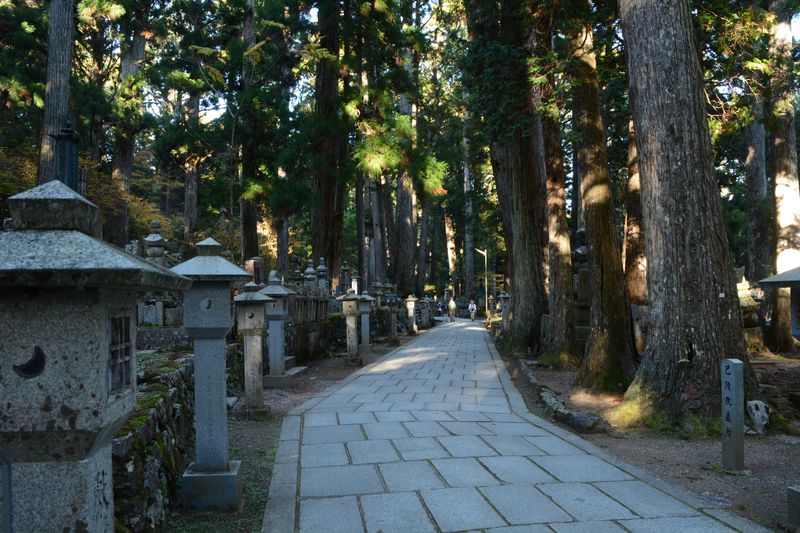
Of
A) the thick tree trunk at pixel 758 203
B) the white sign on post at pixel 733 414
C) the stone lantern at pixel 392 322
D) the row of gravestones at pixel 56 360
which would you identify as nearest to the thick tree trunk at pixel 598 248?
the white sign on post at pixel 733 414

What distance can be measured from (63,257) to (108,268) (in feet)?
0.54

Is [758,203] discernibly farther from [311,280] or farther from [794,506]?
[794,506]

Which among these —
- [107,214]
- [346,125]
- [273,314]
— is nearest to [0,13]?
[107,214]

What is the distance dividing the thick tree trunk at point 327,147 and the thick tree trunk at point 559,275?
24.2 feet

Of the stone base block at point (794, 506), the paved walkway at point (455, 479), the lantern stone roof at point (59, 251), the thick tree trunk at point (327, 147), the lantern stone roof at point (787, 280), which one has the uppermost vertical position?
the thick tree trunk at point (327, 147)

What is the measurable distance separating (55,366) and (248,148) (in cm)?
1599

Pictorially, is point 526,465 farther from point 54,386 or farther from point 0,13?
point 0,13

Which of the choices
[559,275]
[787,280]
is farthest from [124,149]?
[787,280]

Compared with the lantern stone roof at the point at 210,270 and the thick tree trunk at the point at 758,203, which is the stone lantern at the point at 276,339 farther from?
the thick tree trunk at the point at 758,203

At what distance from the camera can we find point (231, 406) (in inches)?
292

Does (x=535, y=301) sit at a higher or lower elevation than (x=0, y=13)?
lower

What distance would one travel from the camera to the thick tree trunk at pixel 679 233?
6230 millimetres

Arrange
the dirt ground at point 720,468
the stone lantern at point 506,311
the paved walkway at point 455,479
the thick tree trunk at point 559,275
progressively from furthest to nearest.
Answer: the stone lantern at point 506,311
the thick tree trunk at point 559,275
the dirt ground at point 720,468
the paved walkway at point 455,479

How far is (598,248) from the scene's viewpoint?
9039 mm
